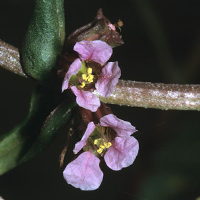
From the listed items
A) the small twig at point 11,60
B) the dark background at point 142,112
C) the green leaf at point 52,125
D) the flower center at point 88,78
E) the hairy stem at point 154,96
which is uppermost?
the small twig at point 11,60

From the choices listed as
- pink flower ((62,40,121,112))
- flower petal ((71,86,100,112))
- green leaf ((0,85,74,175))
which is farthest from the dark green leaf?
flower petal ((71,86,100,112))

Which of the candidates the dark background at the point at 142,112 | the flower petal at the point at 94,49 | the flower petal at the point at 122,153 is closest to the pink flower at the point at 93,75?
the flower petal at the point at 94,49

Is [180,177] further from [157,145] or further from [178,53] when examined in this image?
[178,53]

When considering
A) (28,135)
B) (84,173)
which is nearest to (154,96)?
(84,173)

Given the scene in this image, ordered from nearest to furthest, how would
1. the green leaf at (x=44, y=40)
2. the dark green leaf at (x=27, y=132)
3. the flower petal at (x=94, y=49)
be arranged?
1. the flower petal at (x=94, y=49)
2. the green leaf at (x=44, y=40)
3. the dark green leaf at (x=27, y=132)

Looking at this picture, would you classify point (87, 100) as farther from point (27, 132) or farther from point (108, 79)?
point (27, 132)

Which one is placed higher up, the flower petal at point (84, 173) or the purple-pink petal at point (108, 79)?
the purple-pink petal at point (108, 79)

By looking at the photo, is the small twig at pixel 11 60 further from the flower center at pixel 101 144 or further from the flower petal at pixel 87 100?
the flower center at pixel 101 144
